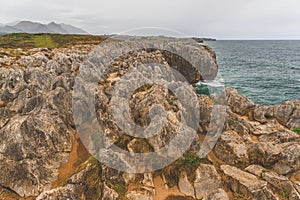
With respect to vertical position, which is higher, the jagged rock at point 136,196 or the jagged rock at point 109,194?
the jagged rock at point 109,194

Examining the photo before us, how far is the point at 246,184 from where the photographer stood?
49.3 ft

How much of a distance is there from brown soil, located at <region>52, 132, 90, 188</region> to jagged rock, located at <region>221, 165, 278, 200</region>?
11608 mm

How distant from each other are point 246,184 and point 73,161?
13.6 metres

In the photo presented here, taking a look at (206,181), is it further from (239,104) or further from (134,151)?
(239,104)

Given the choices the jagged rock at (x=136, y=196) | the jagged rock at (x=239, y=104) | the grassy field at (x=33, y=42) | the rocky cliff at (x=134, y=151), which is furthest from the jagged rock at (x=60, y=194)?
the grassy field at (x=33, y=42)

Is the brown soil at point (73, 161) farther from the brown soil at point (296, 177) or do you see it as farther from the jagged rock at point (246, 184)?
the brown soil at point (296, 177)

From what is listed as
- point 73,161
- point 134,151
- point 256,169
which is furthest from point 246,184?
point 73,161

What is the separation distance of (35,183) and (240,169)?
15.6 metres

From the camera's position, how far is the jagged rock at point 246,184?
1432 centimetres

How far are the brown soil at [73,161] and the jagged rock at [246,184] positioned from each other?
1161 centimetres

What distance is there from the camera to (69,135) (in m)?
20.2

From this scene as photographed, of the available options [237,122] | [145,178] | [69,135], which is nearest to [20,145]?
[69,135]

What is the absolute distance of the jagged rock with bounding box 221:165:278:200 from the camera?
1432 cm

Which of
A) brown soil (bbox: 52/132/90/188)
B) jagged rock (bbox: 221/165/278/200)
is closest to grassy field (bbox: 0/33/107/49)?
brown soil (bbox: 52/132/90/188)
